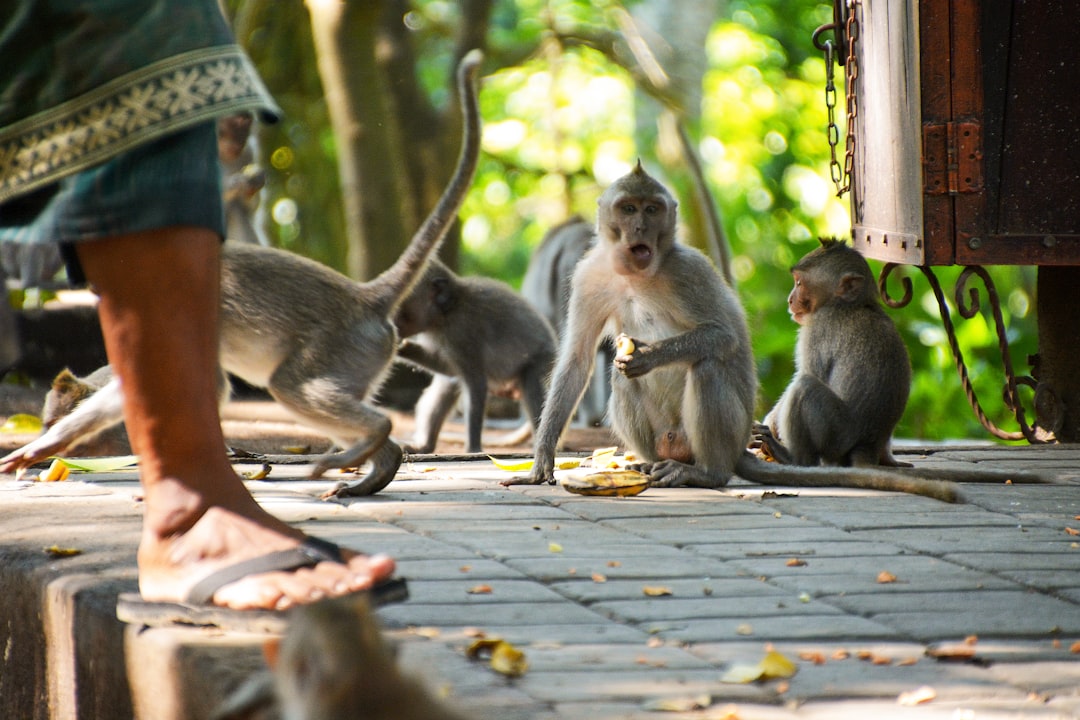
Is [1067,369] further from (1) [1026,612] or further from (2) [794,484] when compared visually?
(1) [1026,612]

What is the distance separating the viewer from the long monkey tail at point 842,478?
4.95 meters

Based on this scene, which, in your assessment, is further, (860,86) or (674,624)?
(860,86)

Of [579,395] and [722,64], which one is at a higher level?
[722,64]

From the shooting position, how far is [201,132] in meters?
3.08

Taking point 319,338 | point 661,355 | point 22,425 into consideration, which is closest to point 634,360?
point 661,355

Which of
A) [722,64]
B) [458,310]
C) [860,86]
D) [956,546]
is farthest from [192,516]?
[722,64]

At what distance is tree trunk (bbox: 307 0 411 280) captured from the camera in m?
11.3

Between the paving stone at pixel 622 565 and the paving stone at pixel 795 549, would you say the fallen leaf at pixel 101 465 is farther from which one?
the paving stone at pixel 795 549

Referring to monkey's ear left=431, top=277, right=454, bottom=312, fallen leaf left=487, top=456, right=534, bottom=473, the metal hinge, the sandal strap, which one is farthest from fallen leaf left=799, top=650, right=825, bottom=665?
monkey's ear left=431, top=277, right=454, bottom=312

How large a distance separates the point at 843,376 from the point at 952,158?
101 centimetres

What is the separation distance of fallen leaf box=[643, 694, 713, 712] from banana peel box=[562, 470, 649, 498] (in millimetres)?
2612

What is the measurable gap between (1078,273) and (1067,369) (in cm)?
45

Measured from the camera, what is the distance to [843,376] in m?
6.11

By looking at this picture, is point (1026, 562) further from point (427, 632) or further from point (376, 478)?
point (376, 478)
